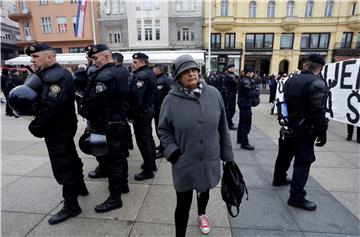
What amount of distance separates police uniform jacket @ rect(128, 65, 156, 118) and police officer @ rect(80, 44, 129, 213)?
26.8 inches

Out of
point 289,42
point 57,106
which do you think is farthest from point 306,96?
point 289,42

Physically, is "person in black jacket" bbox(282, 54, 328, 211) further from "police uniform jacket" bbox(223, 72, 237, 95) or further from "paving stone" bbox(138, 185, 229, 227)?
"police uniform jacket" bbox(223, 72, 237, 95)

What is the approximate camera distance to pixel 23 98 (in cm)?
242

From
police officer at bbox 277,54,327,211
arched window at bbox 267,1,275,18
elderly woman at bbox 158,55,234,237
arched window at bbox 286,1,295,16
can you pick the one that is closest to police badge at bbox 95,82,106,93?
elderly woman at bbox 158,55,234,237

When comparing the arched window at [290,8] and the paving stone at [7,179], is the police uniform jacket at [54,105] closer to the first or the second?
the paving stone at [7,179]

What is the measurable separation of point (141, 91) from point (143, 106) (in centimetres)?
26

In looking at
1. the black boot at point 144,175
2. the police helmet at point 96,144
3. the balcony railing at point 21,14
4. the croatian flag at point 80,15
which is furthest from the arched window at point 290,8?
the balcony railing at point 21,14

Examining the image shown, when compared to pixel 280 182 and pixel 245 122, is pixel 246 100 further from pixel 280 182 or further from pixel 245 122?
pixel 280 182

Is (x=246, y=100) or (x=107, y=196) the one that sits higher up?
(x=246, y=100)

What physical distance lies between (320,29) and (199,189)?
3226 centimetres

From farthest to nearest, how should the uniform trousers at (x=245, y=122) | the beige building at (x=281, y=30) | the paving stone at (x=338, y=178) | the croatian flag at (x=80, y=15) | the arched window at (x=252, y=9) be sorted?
the arched window at (x=252, y=9) → the beige building at (x=281, y=30) → the croatian flag at (x=80, y=15) → the uniform trousers at (x=245, y=122) → the paving stone at (x=338, y=178)

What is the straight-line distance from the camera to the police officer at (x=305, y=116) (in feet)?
8.73

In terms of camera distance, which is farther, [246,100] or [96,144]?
[246,100]

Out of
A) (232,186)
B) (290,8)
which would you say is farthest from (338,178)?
(290,8)
